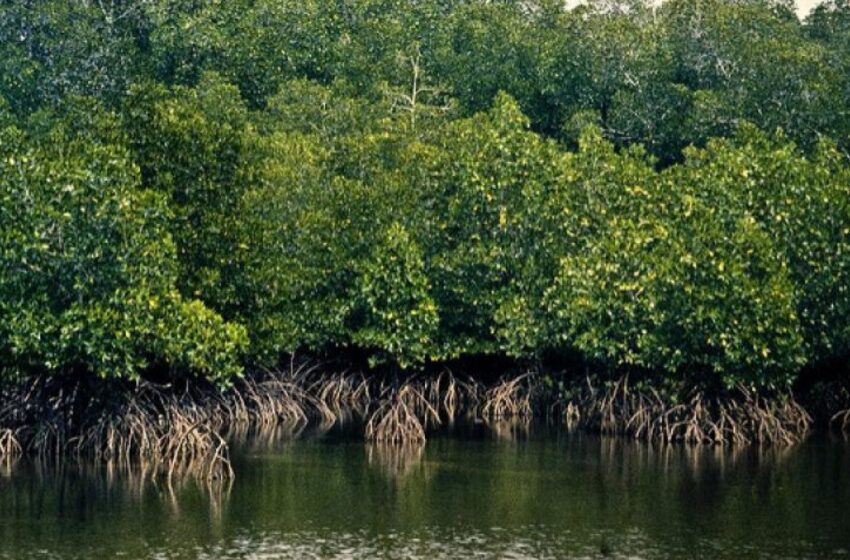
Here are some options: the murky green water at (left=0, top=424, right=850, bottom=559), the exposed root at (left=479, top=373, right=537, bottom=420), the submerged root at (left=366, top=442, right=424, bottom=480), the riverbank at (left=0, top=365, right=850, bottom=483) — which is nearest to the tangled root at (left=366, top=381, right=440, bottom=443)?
the riverbank at (left=0, top=365, right=850, bottom=483)

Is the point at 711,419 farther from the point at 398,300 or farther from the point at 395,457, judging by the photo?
the point at 398,300

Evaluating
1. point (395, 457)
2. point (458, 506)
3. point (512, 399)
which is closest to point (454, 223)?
point (512, 399)

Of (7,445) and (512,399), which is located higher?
(512,399)

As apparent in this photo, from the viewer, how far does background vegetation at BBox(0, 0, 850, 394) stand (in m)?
34.9

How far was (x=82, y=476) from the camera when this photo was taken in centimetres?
3441

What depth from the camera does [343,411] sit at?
4519cm

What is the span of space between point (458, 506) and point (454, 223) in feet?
45.6

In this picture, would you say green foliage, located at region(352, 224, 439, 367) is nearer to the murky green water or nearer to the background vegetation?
the background vegetation

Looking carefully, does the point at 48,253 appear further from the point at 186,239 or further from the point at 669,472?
the point at 669,472

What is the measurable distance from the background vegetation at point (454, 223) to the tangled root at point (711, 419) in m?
0.77

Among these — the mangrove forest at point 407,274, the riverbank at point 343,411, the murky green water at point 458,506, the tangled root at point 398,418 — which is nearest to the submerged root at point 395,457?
the murky green water at point 458,506

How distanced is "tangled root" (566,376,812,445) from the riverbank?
34 mm

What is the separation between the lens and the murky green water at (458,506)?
28.3m

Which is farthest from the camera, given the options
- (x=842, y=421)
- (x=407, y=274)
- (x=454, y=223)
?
(x=454, y=223)
